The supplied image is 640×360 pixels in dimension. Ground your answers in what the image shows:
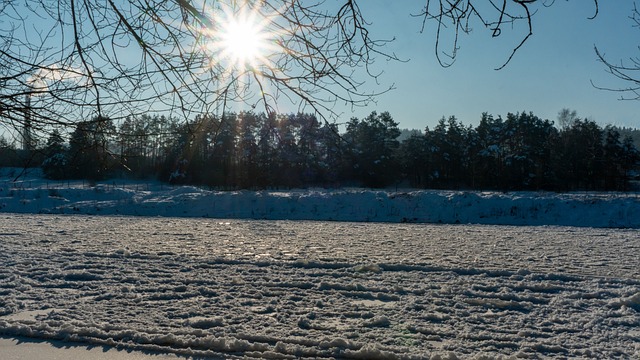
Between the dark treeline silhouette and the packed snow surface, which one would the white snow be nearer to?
the packed snow surface

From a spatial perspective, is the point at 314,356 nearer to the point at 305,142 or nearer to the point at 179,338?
the point at 179,338

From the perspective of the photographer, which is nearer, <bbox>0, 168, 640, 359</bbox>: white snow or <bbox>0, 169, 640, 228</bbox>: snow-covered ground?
<bbox>0, 168, 640, 359</bbox>: white snow

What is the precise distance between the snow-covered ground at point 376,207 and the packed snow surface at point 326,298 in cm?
945

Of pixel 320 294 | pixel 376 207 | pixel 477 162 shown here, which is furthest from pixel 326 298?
pixel 477 162

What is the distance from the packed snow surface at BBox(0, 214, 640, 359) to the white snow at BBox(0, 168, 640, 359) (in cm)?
2

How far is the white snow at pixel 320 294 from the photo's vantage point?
14.8 feet

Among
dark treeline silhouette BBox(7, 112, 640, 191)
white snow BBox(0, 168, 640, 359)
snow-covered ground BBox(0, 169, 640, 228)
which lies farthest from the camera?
dark treeline silhouette BBox(7, 112, 640, 191)

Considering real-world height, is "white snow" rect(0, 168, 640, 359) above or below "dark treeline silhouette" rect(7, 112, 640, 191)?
below

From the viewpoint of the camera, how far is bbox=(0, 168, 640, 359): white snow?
452 centimetres

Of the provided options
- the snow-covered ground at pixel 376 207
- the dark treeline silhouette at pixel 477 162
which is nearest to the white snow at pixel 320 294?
the snow-covered ground at pixel 376 207

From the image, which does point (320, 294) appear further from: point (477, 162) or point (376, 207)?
point (477, 162)

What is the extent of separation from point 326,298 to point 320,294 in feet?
0.78

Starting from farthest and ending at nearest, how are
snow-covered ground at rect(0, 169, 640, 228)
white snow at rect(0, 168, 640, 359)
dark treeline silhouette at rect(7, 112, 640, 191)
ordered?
dark treeline silhouette at rect(7, 112, 640, 191)
snow-covered ground at rect(0, 169, 640, 228)
white snow at rect(0, 168, 640, 359)

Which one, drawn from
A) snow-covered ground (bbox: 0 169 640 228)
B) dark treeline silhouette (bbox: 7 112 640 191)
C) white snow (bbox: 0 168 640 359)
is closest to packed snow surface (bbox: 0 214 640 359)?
white snow (bbox: 0 168 640 359)
